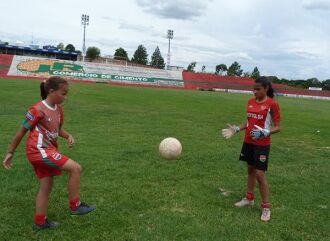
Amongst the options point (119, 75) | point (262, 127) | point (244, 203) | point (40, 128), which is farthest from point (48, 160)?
point (119, 75)

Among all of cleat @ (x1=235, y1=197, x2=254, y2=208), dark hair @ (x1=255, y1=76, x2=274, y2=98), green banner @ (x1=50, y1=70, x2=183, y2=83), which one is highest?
dark hair @ (x1=255, y1=76, x2=274, y2=98)

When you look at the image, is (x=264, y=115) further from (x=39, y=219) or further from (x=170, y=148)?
(x=39, y=219)

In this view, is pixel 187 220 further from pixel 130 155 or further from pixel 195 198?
pixel 130 155

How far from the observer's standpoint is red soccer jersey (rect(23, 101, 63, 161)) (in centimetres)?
501

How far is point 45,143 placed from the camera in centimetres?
512

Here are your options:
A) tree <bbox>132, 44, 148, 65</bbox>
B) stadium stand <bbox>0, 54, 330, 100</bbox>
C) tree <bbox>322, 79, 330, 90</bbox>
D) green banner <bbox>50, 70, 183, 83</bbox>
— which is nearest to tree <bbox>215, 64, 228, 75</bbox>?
tree <bbox>132, 44, 148, 65</bbox>

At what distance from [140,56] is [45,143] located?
132 meters

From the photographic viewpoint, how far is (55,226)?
17.5 ft

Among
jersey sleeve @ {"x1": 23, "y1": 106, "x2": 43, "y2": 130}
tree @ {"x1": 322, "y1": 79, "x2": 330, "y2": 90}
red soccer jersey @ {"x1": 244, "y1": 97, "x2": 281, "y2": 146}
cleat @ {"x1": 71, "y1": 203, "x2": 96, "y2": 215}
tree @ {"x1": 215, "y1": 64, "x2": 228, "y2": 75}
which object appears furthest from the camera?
tree @ {"x1": 215, "y1": 64, "x2": 228, "y2": 75}

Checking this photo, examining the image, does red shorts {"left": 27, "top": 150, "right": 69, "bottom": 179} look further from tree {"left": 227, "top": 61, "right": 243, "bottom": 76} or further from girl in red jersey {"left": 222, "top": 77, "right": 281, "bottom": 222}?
tree {"left": 227, "top": 61, "right": 243, "bottom": 76}

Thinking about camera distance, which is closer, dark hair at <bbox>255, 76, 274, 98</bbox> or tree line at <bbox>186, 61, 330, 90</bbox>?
dark hair at <bbox>255, 76, 274, 98</bbox>

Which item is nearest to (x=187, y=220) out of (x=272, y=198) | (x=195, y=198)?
(x=195, y=198)

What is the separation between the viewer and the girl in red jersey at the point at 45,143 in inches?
199

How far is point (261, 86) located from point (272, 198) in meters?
2.15
